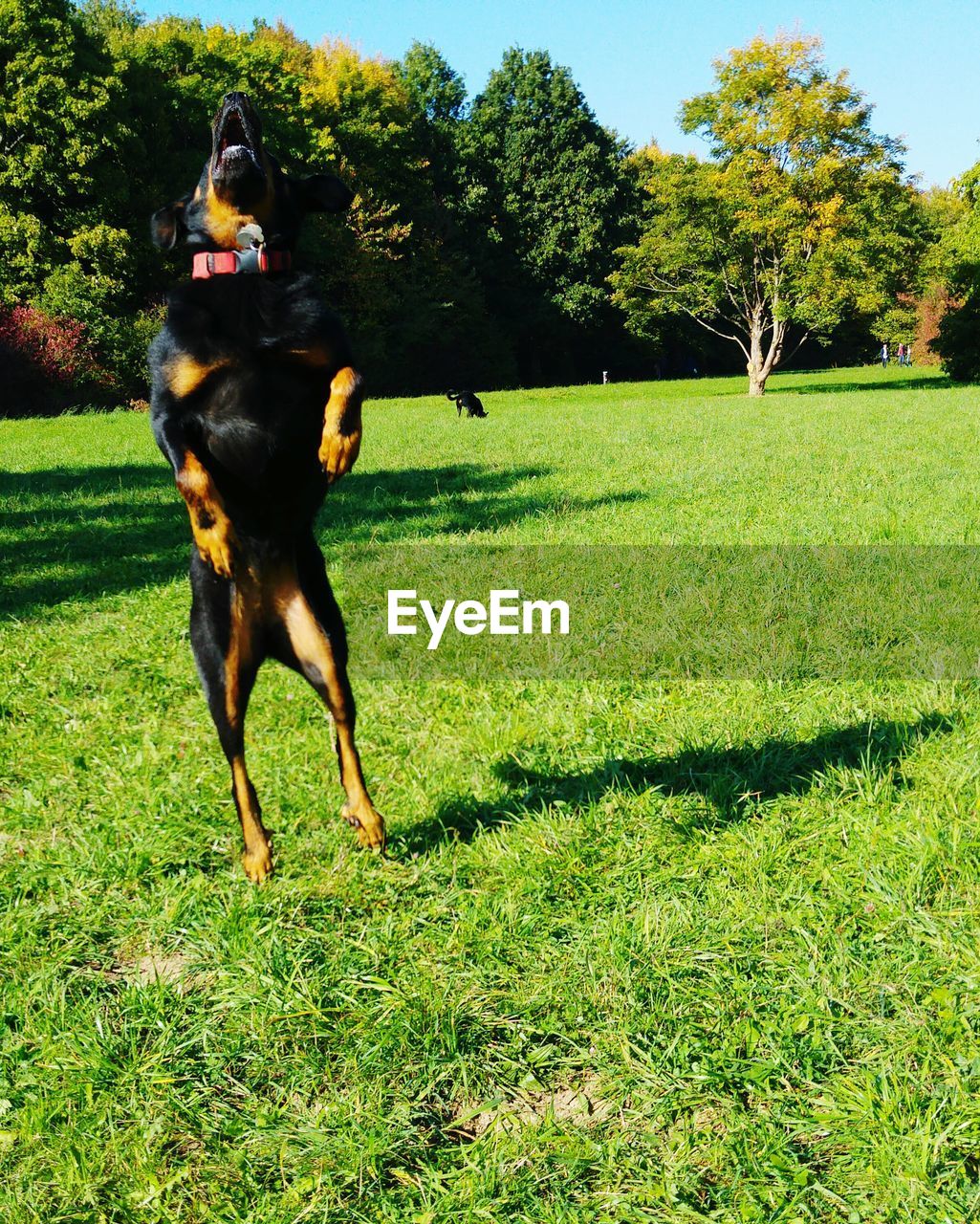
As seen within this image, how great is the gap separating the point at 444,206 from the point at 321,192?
159 ft

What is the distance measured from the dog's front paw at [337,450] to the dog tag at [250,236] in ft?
1.60

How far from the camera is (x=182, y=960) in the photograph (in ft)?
9.18

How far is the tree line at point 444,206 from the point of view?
2962 cm

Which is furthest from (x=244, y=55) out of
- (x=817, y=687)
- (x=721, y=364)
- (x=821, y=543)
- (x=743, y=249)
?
(x=817, y=687)

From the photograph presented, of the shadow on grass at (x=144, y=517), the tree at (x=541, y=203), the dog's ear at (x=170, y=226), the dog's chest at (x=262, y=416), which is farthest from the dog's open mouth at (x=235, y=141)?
the tree at (x=541, y=203)

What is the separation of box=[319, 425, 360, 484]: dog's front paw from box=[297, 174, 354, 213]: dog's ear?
661 millimetres

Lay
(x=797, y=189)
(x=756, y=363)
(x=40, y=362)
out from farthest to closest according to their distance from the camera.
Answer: (x=756, y=363) → (x=797, y=189) → (x=40, y=362)

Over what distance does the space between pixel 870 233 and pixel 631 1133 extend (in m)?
34.2

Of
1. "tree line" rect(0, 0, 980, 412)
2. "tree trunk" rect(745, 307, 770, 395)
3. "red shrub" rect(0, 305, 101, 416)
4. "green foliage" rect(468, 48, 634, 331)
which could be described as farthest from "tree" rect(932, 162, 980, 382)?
"red shrub" rect(0, 305, 101, 416)

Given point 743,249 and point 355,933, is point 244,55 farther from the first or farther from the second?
point 355,933

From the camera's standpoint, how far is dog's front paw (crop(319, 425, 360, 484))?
6.75ft

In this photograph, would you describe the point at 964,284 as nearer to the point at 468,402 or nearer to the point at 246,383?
the point at 468,402

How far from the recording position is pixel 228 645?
96.0 inches

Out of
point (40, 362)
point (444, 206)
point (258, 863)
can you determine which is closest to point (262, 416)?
point (258, 863)
